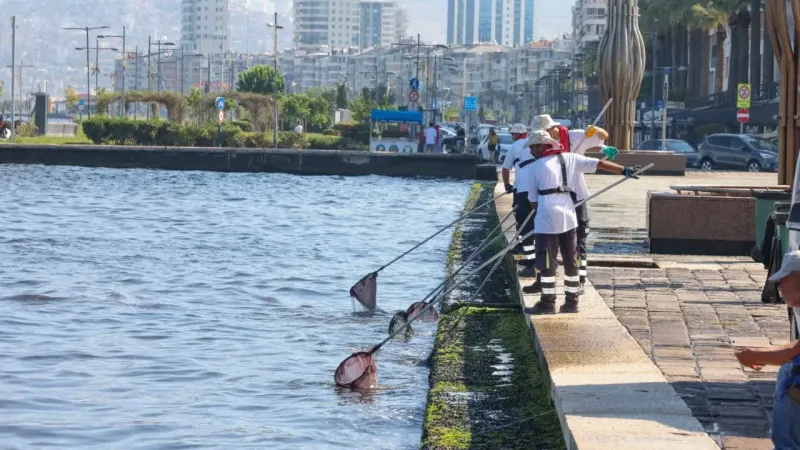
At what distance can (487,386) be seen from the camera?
978 cm

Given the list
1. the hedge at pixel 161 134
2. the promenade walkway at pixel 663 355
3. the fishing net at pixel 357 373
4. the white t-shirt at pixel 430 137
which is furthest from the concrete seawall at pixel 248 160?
the fishing net at pixel 357 373

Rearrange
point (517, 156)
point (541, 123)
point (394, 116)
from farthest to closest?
point (394, 116) < point (517, 156) < point (541, 123)

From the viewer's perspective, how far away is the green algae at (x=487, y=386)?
8.23 metres

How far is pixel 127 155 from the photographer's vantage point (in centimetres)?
5344

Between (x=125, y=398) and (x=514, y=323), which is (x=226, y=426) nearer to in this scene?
(x=125, y=398)

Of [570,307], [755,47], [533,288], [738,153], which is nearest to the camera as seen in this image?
[570,307]

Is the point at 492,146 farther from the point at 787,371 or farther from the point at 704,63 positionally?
the point at 787,371

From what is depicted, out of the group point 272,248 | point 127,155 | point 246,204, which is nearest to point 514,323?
point 272,248

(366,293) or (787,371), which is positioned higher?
(787,371)

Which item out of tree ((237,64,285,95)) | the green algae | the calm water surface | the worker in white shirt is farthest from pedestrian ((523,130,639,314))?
tree ((237,64,285,95))

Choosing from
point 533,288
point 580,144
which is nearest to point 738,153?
point 580,144

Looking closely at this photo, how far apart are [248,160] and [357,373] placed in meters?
43.2

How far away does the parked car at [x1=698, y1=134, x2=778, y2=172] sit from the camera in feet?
152

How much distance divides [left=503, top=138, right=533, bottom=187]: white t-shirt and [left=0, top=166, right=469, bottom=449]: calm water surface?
1705 mm
